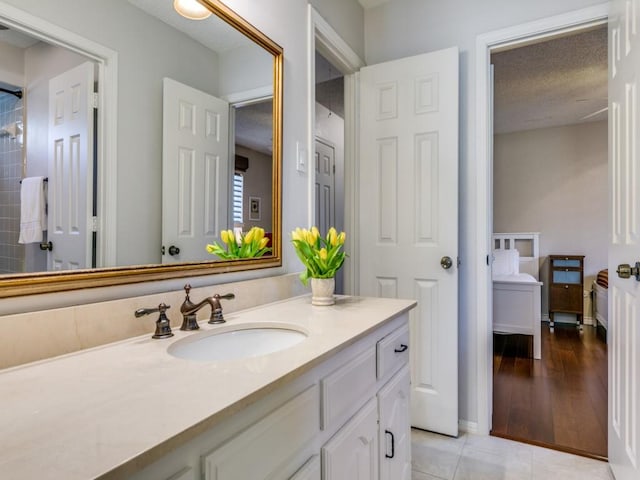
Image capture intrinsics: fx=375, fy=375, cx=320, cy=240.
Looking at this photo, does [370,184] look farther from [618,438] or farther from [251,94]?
[618,438]

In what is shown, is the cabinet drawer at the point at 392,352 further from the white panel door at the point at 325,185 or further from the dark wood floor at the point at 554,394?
the white panel door at the point at 325,185

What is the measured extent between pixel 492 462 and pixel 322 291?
1.28 m

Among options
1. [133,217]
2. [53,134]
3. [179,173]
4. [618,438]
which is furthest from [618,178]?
[53,134]

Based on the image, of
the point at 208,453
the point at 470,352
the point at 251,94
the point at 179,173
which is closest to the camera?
the point at 208,453

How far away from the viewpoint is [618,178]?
1534 mm

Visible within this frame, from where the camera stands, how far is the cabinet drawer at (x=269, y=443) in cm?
57

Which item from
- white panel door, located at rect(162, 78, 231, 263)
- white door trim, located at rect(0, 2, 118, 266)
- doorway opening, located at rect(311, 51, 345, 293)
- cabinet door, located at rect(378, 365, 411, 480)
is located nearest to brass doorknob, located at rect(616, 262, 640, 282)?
cabinet door, located at rect(378, 365, 411, 480)

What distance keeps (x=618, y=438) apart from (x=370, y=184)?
5.36ft

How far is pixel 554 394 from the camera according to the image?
2.58m

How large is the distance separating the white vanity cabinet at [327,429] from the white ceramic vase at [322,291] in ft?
0.84

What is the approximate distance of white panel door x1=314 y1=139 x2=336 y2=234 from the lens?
3229 millimetres

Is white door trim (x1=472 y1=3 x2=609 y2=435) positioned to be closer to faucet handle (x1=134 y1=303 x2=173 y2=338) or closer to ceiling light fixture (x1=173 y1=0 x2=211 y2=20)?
ceiling light fixture (x1=173 y1=0 x2=211 y2=20)

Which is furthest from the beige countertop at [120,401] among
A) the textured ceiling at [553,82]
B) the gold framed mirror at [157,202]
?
the textured ceiling at [553,82]

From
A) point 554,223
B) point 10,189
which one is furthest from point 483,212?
point 554,223
